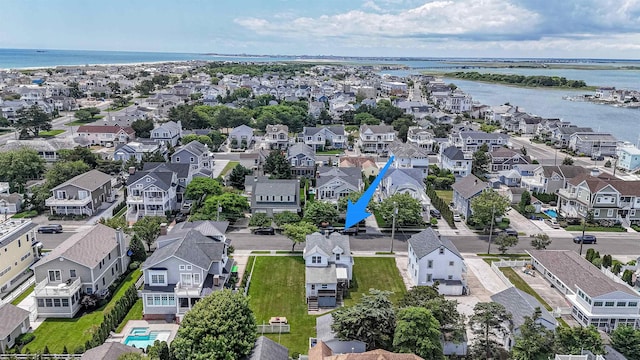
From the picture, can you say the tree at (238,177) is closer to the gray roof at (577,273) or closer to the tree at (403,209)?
the tree at (403,209)

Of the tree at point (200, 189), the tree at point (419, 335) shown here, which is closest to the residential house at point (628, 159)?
the tree at point (200, 189)

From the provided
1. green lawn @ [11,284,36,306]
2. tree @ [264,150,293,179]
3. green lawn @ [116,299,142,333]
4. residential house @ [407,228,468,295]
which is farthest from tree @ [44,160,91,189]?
residential house @ [407,228,468,295]

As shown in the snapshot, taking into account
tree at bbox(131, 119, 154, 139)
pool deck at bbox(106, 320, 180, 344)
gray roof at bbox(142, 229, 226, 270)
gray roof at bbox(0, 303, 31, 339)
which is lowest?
pool deck at bbox(106, 320, 180, 344)

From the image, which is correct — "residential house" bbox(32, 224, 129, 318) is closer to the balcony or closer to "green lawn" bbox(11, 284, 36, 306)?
the balcony

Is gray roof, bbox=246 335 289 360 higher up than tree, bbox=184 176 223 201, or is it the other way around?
tree, bbox=184 176 223 201

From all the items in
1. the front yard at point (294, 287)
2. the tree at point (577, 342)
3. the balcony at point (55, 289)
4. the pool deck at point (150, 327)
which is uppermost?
the tree at point (577, 342)

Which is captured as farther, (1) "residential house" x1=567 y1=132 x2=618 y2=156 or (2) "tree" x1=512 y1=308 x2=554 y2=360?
(1) "residential house" x1=567 y1=132 x2=618 y2=156
